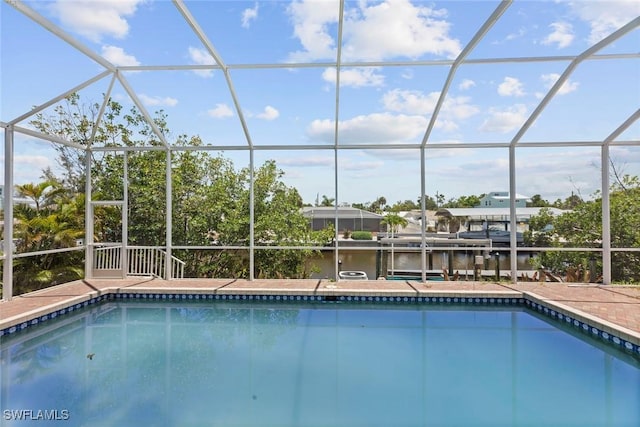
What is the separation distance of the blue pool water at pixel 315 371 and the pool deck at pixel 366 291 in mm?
307

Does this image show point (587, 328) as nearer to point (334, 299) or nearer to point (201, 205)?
point (334, 299)

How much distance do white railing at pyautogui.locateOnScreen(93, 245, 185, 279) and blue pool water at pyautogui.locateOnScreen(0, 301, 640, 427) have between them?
1.71m

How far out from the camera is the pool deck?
17.3ft

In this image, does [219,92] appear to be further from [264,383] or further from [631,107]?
[631,107]

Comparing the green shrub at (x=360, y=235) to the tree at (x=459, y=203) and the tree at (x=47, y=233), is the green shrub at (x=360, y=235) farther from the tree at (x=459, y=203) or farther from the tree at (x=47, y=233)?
the tree at (x=47, y=233)

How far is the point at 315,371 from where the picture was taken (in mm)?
4121

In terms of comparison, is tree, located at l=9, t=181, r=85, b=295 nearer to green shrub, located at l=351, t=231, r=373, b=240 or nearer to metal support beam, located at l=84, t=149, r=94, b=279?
metal support beam, located at l=84, t=149, r=94, b=279

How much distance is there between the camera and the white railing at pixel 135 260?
7680 mm

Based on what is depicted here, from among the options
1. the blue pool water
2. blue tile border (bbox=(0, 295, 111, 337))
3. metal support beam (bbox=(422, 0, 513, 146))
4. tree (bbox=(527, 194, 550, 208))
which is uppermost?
metal support beam (bbox=(422, 0, 513, 146))

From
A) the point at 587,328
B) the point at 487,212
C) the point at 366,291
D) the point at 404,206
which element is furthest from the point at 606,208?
the point at 366,291

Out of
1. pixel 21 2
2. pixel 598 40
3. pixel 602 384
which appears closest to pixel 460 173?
pixel 598 40

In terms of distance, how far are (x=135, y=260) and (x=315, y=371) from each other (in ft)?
18.1

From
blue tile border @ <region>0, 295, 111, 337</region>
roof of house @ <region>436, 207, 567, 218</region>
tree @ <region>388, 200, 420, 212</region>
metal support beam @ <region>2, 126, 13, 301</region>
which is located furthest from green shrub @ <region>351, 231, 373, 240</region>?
metal support beam @ <region>2, 126, 13, 301</region>

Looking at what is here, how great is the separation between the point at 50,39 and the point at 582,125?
927cm
